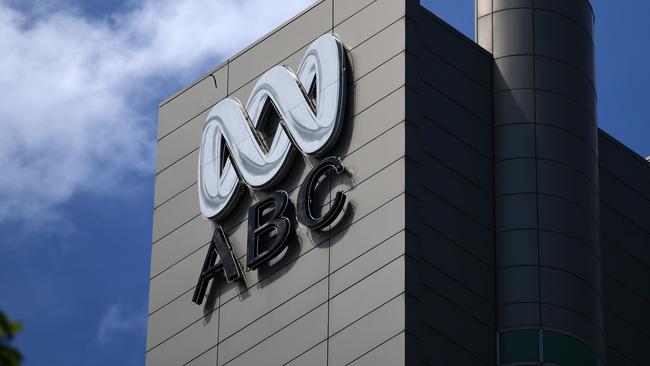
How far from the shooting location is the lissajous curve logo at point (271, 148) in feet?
149

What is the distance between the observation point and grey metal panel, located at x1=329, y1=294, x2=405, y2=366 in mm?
41094

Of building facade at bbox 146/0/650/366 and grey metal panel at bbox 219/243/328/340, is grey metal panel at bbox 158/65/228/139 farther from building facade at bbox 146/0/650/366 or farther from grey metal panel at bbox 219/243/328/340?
grey metal panel at bbox 219/243/328/340

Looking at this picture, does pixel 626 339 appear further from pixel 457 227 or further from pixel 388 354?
pixel 388 354

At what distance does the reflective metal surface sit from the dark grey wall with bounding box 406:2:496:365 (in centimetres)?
285

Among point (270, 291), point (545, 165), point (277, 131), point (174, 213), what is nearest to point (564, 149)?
point (545, 165)

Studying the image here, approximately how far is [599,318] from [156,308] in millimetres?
16351

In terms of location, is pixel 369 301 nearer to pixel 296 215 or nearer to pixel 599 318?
pixel 296 215

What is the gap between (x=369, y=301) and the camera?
42.2 meters

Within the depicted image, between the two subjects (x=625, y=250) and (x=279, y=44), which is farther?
(x=625, y=250)

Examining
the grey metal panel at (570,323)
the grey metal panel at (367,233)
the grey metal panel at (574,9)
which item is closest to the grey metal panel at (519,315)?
the grey metal panel at (570,323)

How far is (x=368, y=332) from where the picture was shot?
41.8 m

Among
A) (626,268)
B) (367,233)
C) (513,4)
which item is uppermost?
(513,4)

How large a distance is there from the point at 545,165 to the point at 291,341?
402 inches

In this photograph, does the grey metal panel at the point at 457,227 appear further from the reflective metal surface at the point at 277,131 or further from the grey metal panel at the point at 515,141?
the reflective metal surface at the point at 277,131
